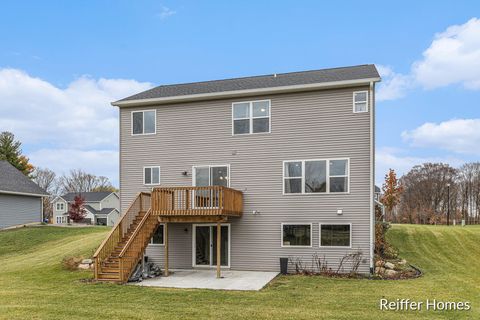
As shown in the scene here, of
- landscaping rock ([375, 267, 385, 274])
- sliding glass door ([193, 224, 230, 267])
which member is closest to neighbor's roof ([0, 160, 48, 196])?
sliding glass door ([193, 224, 230, 267])

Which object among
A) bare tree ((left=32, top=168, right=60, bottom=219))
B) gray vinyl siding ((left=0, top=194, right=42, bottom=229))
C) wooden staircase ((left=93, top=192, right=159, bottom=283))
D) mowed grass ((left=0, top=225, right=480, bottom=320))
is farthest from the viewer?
bare tree ((left=32, top=168, right=60, bottom=219))

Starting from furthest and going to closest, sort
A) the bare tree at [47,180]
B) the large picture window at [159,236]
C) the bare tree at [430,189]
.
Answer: the bare tree at [47,180]
the bare tree at [430,189]
the large picture window at [159,236]

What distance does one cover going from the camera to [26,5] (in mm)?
18625

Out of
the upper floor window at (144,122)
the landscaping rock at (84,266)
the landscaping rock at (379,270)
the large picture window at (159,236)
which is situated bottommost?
the landscaping rock at (84,266)

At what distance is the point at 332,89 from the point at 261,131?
3010 millimetres

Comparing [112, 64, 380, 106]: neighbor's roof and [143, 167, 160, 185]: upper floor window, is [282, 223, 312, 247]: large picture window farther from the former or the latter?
[143, 167, 160, 185]: upper floor window

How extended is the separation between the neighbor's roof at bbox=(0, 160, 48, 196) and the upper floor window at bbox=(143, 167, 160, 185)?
49.9ft

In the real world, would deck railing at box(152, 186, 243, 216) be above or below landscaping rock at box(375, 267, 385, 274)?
above

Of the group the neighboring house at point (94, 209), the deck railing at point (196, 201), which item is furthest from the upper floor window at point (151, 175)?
the neighboring house at point (94, 209)

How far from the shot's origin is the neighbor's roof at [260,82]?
14.0 m

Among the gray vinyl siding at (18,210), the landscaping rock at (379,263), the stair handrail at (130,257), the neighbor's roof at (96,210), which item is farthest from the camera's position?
the neighbor's roof at (96,210)

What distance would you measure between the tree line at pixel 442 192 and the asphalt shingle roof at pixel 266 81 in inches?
1380

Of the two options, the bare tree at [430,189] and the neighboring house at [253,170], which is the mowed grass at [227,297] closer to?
the neighboring house at [253,170]

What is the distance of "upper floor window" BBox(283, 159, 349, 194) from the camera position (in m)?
13.8
